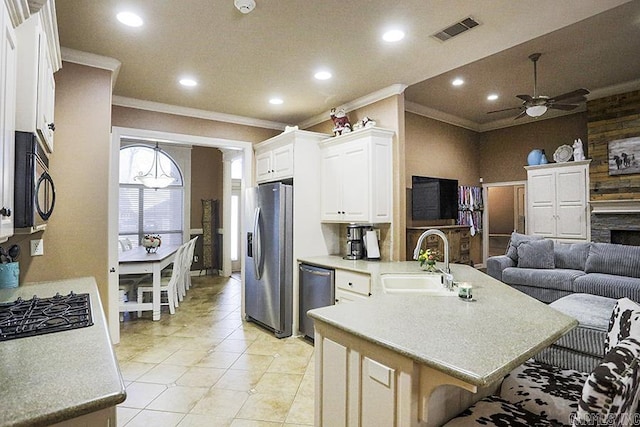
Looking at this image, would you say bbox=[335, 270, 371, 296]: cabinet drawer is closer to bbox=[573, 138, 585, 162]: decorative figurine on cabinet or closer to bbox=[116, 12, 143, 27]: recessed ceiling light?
bbox=[116, 12, 143, 27]: recessed ceiling light

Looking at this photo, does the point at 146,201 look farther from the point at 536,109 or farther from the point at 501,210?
the point at 501,210

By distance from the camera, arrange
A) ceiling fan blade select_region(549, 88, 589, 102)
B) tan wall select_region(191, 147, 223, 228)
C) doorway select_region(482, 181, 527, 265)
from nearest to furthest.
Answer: ceiling fan blade select_region(549, 88, 589, 102), tan wall select_region(191, 147, 223, 228), doorway select_region(482, 181, 527, 265)

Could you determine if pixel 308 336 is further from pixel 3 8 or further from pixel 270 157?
pixel 3 8

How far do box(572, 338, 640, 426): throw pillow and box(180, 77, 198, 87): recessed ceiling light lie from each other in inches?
143

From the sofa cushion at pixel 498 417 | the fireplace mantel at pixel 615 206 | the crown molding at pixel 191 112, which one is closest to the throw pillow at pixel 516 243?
the fireplace mantel at pixel 615 206

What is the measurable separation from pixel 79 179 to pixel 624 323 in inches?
146

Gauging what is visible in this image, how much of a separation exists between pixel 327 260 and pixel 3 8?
3080 mm

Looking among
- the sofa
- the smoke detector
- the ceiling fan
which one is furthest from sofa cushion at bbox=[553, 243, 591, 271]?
the smoke detector

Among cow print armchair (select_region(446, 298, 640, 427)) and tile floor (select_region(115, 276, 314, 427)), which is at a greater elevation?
cow print armchair (select_region(446, 298, 640, 427))

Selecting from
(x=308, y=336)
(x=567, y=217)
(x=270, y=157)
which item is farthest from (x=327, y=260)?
(x=567, y=217)

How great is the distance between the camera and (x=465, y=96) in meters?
4.97

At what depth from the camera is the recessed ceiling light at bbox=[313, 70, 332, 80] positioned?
330 cm

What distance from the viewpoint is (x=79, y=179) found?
9.73ft

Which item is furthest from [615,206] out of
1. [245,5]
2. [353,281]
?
[245,5]
